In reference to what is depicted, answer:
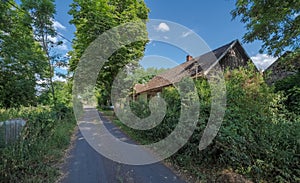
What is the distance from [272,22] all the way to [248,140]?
610cm

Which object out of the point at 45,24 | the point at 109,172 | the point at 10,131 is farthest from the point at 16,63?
the point at 109,172

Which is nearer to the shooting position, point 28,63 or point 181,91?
point 181,91

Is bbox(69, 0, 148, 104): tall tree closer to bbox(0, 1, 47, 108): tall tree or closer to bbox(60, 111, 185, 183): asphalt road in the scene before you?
bbox(0, 1, 47, 108): tall tree

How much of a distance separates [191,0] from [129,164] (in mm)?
8232

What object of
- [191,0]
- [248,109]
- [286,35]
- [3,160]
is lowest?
[3,160]

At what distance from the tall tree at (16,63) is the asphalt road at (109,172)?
4.83 metres

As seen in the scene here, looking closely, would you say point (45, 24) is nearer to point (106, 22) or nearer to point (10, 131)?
point (106, 22)

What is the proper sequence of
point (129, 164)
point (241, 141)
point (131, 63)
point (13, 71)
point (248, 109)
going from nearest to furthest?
point (241, 141)
point (129, 164)
point (248, 109)
point (13, 71)
point (131, 63)

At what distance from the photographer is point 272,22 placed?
6672mm

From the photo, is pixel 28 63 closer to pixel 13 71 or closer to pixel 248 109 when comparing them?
pixel 13 71

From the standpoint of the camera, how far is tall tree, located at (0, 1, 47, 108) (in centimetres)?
694

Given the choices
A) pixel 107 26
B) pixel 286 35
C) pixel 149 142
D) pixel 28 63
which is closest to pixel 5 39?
pixel 28 63

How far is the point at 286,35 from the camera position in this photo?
21.7 feet

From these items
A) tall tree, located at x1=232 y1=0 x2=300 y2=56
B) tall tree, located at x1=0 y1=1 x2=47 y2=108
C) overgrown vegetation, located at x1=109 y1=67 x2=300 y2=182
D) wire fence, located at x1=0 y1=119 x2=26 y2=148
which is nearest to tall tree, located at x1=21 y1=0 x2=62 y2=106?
tall tree, located at x1=0 y1=1 x2=47 y2=108
